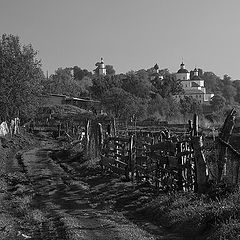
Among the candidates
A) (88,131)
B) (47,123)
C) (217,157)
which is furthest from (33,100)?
(217,157)

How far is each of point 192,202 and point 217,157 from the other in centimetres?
159

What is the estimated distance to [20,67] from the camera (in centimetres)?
5725

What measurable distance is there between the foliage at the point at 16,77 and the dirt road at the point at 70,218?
38.3m

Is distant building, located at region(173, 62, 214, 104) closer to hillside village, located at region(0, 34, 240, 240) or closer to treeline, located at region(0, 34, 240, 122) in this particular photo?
treeline, located at region(0, 34, 240, 122)

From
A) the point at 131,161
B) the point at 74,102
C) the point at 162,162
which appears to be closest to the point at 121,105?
the point at 74,102

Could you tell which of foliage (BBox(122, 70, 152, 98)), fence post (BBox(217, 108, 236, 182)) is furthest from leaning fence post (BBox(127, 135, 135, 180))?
foliage (BBox(122, 70, 152, 98))

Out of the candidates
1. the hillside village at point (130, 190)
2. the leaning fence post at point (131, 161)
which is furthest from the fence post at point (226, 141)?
the leaning fence post at point (131, 161)

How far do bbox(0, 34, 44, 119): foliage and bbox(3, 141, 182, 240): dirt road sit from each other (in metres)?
38.3

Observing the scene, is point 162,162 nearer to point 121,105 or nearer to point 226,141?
point 226,141

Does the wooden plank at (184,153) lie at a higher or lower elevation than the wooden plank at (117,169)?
higher

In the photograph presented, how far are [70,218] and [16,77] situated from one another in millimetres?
46407

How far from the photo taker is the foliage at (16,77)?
5681 centimetres

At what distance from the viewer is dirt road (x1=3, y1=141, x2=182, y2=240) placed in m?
10.9

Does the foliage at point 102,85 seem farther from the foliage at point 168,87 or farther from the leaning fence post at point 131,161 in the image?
the leaning fence post at point 131,161
